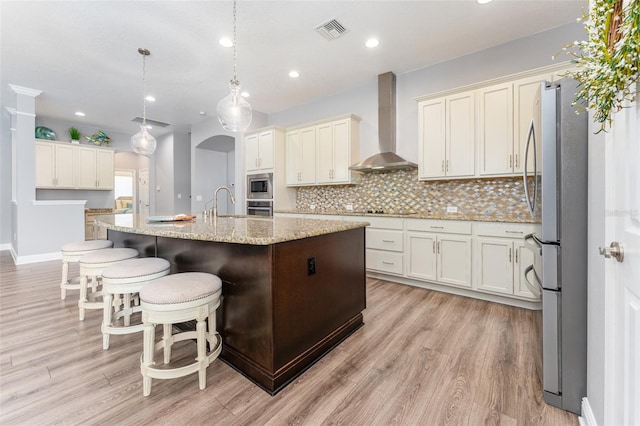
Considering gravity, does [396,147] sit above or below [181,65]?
below

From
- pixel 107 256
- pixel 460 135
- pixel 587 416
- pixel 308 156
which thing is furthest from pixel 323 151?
pixel 587 416

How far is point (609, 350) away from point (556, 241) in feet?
1.96

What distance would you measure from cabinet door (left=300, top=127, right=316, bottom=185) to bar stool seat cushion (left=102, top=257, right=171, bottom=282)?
3.10 m

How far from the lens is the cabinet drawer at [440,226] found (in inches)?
121

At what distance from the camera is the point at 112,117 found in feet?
20.4

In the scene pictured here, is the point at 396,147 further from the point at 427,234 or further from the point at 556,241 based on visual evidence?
the point at 556,241

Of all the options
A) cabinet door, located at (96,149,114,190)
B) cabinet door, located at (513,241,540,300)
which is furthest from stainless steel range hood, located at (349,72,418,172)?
cabinet door, located at (96,149,114,190)

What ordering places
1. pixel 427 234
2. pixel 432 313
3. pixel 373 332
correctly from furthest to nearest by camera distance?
pixel 427 234 → pixel 432 313 → pixel 373 332

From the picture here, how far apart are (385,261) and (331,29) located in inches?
113

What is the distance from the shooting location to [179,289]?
4.98ft

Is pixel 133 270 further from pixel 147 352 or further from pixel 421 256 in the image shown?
pixel 421 256

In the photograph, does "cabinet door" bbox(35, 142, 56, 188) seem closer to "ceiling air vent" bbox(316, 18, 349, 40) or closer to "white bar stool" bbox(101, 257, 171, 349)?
"white bar stool" bbox(101, 257, 171, 349)

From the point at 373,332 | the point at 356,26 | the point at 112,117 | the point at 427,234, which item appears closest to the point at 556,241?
the point at 373,332

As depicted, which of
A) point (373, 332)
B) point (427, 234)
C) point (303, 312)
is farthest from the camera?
point (427, 234)
